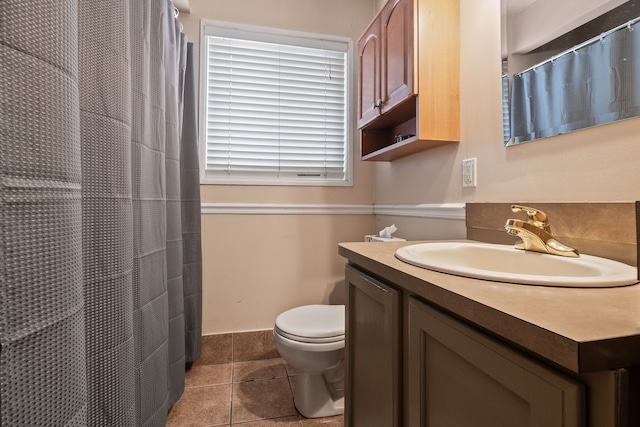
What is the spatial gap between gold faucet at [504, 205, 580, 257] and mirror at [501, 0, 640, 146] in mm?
274

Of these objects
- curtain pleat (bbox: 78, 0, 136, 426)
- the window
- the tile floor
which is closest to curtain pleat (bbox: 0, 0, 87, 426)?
curtain pleat (bbox: 78, 0, 136, 426)

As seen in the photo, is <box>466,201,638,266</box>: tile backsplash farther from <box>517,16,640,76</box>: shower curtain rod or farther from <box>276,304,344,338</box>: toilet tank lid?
<box>276,304,344,338</box>: toilet tank lid

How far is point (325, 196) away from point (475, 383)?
1697 mm

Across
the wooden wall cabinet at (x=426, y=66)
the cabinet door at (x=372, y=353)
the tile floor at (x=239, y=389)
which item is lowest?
Result: the tile floor at (x=239, y=389)

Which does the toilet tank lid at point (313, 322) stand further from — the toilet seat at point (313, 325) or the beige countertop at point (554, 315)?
the beige countertop at point (554, 315)

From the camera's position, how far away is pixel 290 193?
2.04 metres

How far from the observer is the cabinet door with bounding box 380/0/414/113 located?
4.28 feet

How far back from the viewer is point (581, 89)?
81cm

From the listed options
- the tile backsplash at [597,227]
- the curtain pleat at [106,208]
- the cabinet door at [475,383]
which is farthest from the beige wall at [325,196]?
the curtain pleat at [106,208]

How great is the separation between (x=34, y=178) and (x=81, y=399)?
35 cm

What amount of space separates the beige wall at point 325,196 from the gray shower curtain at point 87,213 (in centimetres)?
51

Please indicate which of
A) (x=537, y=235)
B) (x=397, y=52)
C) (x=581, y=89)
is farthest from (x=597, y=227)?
(x=397, y=52)

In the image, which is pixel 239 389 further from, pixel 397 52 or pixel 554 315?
pixel 397 52

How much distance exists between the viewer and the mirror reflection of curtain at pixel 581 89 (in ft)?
2.33
